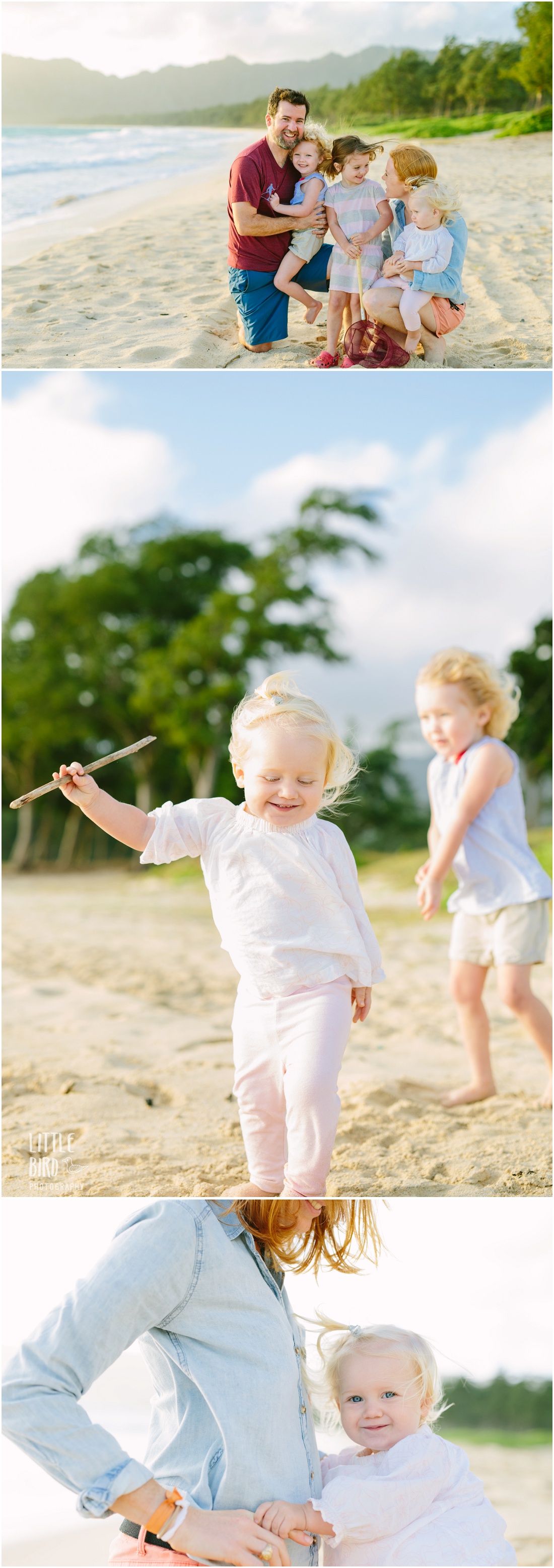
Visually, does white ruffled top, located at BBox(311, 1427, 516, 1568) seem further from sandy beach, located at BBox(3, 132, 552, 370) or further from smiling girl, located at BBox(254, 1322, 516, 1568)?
sandy beach, located at BBox(3, 132, 552, 370)

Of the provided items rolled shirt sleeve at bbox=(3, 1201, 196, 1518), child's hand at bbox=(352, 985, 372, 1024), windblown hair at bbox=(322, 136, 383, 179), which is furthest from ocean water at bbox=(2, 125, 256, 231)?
rolled shirt sleeve at bbox=(3, 1201, 196, 1518)

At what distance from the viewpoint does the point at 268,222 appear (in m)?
3.45

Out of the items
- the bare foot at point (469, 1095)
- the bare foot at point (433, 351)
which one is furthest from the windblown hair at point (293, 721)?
the bare foot at point (433, 351)

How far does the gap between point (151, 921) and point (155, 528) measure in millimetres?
5787

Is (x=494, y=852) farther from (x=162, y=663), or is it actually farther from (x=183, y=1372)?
(x=162, y=663)

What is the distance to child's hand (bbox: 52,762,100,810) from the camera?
1.90 meters

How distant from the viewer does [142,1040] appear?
387 cm

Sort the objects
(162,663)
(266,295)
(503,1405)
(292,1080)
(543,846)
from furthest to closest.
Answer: (162,663) < (543,846) < (266,295) < (503,1405) < (292,1080)

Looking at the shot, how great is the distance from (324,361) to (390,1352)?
122 inches

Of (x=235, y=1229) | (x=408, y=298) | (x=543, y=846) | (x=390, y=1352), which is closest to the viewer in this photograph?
(x=235, y=1229)

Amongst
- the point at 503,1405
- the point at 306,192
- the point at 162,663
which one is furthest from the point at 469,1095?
the point at 162,663

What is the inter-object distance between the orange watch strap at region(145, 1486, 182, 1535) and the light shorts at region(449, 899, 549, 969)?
1.75 meters

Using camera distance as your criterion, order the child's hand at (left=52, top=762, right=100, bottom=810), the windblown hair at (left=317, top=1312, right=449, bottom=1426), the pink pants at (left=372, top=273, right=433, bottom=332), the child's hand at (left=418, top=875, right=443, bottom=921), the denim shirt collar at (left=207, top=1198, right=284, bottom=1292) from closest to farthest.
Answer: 1. the denim shirt collar at (left=207, top=1198, right=284, bottom=1292)
2. the windblown hair at (left=317, top=1312, right=449, bottom=1426)
3. the child's hand at (left=52, top=762, right=100, bottom=810)
4. the child's hand at (left=418, top=875, right=443, bottom=921)
5. the pink pants at (left=372, top=273, right=433, bottom=332)

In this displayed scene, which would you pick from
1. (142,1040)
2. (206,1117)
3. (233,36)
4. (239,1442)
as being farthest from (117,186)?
(239,1442)
